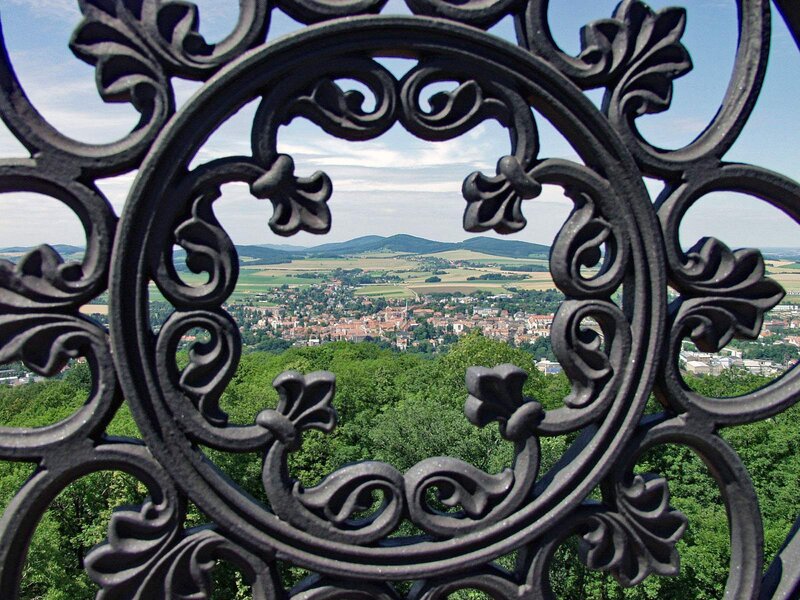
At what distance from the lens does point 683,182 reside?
1640 mm

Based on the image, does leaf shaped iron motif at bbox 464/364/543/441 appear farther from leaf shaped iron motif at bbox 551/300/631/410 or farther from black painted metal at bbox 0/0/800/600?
leaf shaped iron motif at bbox 551/300/631/410

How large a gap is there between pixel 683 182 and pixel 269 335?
48106 millimetres

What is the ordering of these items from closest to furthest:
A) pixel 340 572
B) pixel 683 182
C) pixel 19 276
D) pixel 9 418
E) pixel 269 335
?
1. pixel 19 276
2. pixel 340 572
3. pixel 683 182
4. pixel 9 418
5. pixel 269 335

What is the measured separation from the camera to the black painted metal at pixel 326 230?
141cm

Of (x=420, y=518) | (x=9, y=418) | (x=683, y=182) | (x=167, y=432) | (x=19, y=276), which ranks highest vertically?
(x=683, y=182)

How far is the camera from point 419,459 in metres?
21.0

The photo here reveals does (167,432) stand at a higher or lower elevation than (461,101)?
lower

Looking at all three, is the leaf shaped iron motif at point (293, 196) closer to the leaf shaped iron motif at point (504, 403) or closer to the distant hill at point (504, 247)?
the leaf shaped iron motif at point (504, 403)

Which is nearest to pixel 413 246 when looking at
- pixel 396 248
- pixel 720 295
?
pixel 396 248

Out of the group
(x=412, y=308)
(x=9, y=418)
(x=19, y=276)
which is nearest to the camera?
(x=19, y=276)

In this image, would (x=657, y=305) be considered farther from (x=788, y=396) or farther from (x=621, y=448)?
(x=788, y=396)

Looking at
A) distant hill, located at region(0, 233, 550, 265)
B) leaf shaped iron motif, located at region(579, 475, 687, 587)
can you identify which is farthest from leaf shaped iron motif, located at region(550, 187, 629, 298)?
distant hill, located at region(0, 233, 550, 265)

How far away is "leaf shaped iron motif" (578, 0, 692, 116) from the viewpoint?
61.7 inches

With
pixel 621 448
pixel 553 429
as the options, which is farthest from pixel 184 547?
pixel 621 448
